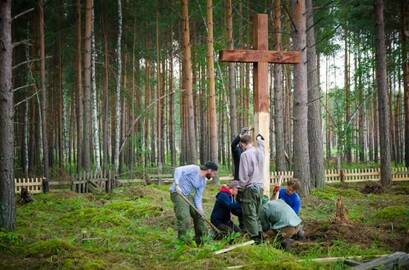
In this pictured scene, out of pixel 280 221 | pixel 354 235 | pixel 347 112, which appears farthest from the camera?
pixel 347 112

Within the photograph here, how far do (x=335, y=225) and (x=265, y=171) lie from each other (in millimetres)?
1713

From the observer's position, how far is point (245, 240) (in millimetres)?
6926

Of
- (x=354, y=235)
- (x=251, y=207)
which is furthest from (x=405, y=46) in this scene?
(x=251, y=207)

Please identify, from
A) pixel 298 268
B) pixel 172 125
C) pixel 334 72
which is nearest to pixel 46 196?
pixel 298 268

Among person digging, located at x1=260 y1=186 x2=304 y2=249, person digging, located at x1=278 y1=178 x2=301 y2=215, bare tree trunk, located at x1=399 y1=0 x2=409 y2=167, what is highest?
bare tree trunk, located at x1=399 y1=0 x2=409 y2=167

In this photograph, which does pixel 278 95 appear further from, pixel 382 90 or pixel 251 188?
pixel 251 188

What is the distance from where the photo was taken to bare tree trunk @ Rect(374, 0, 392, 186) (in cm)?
1649

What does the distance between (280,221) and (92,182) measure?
10328mm

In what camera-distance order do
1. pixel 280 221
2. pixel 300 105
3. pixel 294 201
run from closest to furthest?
pixel 280 221 → pixel 294 201 → pixel 300 105

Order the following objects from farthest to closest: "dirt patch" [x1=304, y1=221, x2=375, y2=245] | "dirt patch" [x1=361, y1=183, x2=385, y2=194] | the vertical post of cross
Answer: "dirt patch" [x1=361, y1=183, x2=385, y2=194] < the vertical post of cross < "dirt patch" [x1=304, y1=221, x2=375, y2=245]

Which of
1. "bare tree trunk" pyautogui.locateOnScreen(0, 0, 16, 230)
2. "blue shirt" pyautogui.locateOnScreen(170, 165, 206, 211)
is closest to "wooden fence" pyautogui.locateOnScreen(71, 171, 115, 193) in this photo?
"bare tree trunk" pyautogui.locateOnScreen(0, 0, 16, 230)

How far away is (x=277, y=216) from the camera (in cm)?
743

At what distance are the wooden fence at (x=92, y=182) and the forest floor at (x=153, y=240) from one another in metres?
3.12

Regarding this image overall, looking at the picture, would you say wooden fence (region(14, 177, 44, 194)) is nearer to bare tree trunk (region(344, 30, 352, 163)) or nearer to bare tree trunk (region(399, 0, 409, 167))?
bare tree trunk (region(344, 30, 352, 163))
